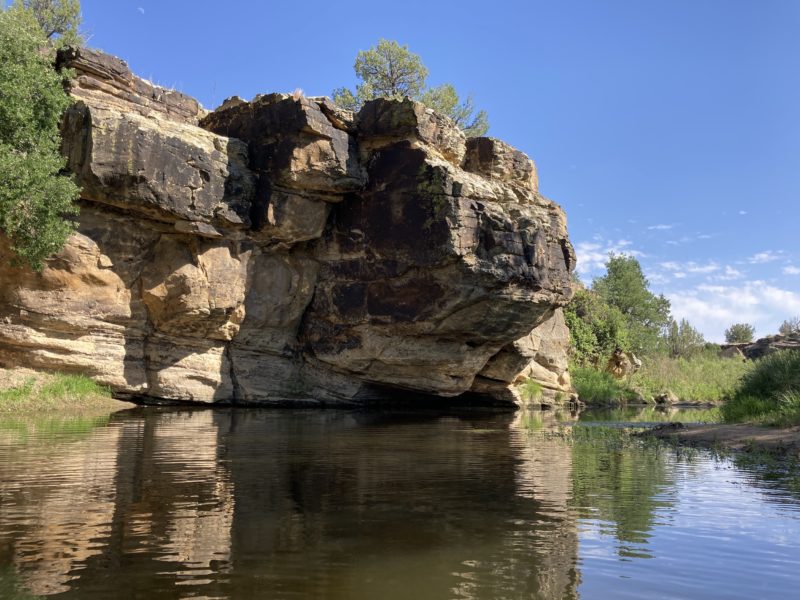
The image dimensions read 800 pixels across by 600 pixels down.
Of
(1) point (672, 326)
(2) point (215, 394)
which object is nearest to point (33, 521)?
(2) point (215, 394)

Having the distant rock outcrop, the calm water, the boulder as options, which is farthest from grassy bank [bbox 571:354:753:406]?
the calm water

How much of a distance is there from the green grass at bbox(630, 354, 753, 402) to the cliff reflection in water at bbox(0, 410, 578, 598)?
1300 inches

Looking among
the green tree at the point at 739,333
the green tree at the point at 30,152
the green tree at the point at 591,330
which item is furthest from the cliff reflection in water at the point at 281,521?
the green tree at the point at 739,333

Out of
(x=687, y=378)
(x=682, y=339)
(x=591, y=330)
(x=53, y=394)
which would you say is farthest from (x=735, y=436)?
(x=682, y=339)

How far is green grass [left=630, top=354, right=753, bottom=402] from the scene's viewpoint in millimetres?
41062

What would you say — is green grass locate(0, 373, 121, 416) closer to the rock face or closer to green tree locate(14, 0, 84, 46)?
the rock face

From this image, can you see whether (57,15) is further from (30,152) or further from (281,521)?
(281,521)

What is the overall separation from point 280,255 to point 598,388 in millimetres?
21096

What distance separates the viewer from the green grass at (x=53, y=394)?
1758 cm

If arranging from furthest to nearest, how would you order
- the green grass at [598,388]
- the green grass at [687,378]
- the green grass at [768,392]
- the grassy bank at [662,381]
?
the green grass at [687,378] < the grassy bank at [662,381] < the green grass at [598,388] < the green grass at [768,392]

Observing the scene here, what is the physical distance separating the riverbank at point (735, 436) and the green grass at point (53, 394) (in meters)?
16.1

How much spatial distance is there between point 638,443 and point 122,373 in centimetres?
1657

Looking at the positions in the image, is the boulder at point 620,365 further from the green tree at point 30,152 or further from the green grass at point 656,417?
the green tree at point 30,152

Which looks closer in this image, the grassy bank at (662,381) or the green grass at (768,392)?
the green grass at (768,392)
